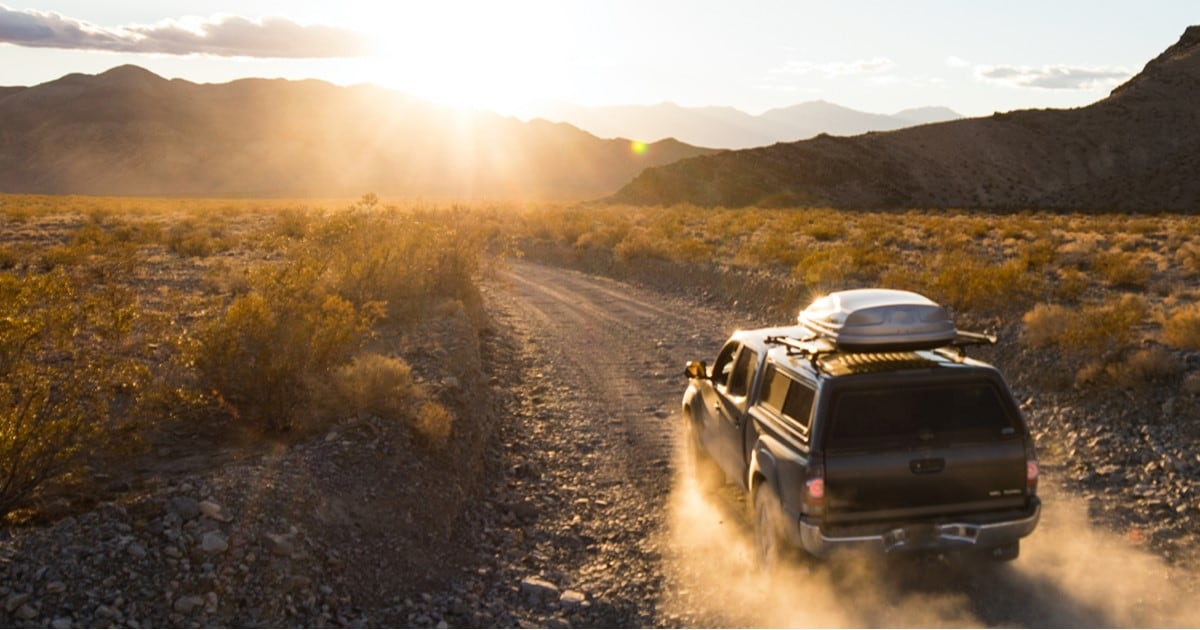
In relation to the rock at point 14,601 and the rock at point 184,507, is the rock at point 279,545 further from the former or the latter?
the rock at point 14,601

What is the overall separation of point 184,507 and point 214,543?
581 millimetres

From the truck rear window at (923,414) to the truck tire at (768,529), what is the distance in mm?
843

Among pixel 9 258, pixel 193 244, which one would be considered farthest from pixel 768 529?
pixel 193 244

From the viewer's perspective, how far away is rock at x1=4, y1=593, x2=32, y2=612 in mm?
5816

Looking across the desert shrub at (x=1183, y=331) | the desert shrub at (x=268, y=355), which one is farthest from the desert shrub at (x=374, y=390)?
the desert shrub at (x=1183, y=331)

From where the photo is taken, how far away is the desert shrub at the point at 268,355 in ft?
33.8

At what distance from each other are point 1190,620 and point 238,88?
199 metres

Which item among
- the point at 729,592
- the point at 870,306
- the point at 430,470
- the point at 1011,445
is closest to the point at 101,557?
the point at 430,470

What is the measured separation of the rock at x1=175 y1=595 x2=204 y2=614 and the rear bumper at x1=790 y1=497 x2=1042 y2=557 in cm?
413

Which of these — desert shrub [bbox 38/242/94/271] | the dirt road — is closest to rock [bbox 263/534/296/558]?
the dirt road

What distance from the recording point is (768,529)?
7.20m

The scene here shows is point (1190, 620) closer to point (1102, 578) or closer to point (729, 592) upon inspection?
point (1102, 578)

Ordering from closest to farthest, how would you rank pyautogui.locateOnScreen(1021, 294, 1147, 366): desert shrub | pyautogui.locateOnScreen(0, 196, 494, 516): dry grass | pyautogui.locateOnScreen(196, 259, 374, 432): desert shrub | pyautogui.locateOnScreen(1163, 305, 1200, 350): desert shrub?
pyautogui.locateOnScreen(0, 196, 494, 516): dry grass, pyautogui.locateOnScreen(196, 259, 374, 432): desert shrub, pyautogui.locateOnScreen(1163, 305, 1200, 350): desert shrub, pyautogui.locateOnScreen(1021, 294, 1147, 366): desert shrub

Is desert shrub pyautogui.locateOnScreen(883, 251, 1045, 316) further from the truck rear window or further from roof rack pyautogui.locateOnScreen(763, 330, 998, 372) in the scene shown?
the truck rear window
